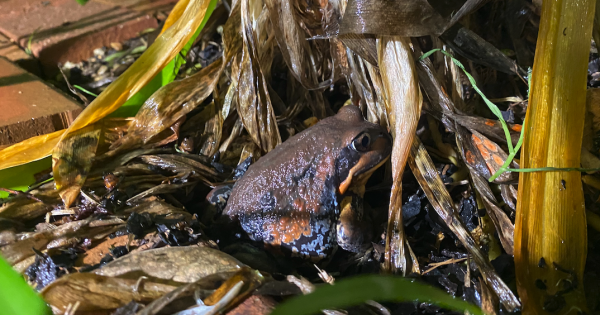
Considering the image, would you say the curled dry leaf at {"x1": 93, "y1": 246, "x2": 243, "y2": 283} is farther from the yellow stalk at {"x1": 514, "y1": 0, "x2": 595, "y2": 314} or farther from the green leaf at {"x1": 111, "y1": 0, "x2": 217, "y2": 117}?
the green leaf at {"x1": 111, "y1": 0, "x2": 217, "y2": 117}

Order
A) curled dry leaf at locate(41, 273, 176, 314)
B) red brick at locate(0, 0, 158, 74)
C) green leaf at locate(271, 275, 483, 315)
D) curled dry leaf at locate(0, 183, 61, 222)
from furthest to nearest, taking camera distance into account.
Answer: red brick at locate(0, 0, 158, 74) → curled dry leaf at locate(0, 183, 61, 222) → curled dry leaf at locate(41, 273, 176, 314) → green leaf at locate(271, 275, 483, 315)

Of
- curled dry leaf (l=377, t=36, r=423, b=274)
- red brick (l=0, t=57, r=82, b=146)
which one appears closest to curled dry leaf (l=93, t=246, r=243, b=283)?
curled dry leaf (l=377, t=36, r=423, b=274)

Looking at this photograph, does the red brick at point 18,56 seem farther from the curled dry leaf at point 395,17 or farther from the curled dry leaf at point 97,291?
the curled dry leaf at point 395,17

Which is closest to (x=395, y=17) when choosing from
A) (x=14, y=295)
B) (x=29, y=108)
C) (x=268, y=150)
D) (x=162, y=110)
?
(x=268, y=150)

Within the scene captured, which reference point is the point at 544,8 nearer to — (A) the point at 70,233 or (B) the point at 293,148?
(B) the point at 293,148

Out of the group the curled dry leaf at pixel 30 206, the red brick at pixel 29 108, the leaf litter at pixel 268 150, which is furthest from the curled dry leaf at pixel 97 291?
the red brick at pixel 29 108
